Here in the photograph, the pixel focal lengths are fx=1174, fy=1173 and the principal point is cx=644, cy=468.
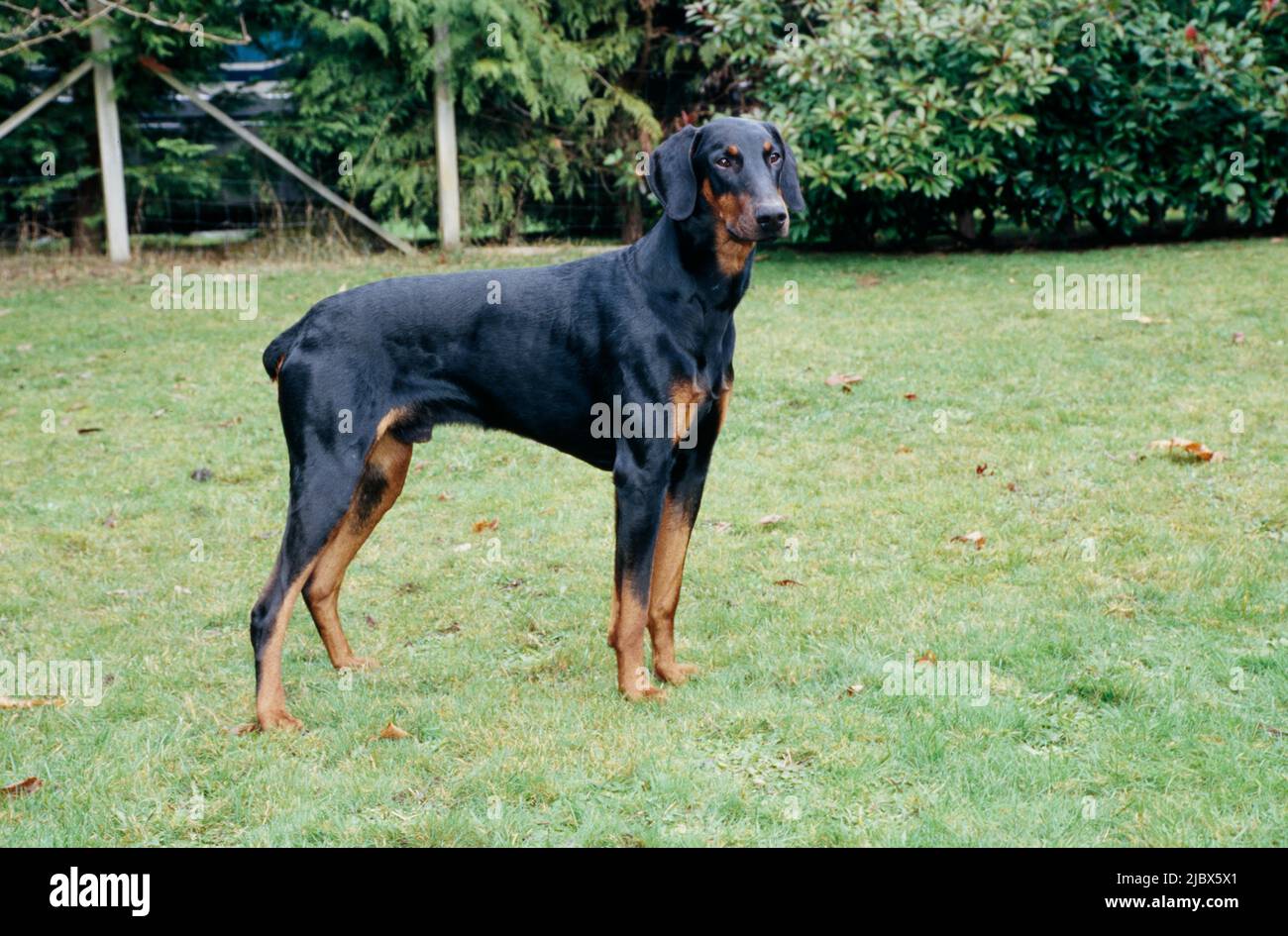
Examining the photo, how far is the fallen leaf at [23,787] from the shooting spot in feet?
10.5

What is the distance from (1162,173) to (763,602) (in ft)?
28.2

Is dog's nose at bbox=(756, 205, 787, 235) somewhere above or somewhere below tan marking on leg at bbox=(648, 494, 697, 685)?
above

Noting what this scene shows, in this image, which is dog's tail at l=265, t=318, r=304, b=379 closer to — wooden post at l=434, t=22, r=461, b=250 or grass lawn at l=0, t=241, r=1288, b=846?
grass lawn at l=0, t=241, r=1288, b=846

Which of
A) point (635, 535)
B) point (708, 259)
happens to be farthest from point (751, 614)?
point (708, 259)

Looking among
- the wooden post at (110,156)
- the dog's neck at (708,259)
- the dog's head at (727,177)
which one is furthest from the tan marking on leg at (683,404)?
the wooden post at (110,156)

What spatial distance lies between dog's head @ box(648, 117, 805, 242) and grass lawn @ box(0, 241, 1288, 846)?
149cm

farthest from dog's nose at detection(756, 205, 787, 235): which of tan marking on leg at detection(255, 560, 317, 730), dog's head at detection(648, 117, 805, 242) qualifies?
tan marking on leg at detection(255, 560, 317, 730)

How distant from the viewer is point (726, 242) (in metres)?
3.67

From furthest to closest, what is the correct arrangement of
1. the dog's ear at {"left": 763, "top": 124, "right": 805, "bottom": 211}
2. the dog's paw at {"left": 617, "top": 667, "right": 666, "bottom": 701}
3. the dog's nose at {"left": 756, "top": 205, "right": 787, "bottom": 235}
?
the dog's ear at {"left": 763, "top": 124, "right": 805, "bottom": 211}, the dog's paw at {"left": 617, "top": 667, "right": 666, "bottom": 701}, the dog's nose at {"left": 756, "top": 205, "right": 787, "bottom": 235}

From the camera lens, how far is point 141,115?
12.8 m

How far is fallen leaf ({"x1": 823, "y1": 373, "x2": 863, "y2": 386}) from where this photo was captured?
7.50 metres

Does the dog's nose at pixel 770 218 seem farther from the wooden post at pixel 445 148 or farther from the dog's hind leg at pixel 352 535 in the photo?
the wooden post at pixel 445 148
